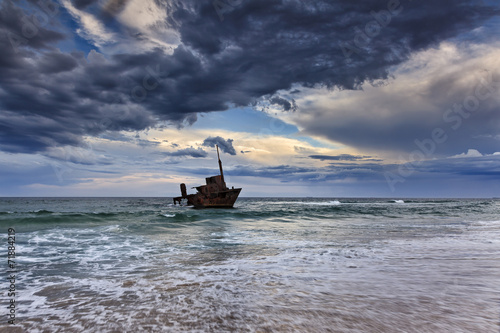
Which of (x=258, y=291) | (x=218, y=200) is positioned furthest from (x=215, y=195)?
(x=258, y=291)

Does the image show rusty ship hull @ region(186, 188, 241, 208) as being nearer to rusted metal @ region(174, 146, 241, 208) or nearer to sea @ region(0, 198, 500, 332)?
rusted metal @ region(174, 146, 241, 208)

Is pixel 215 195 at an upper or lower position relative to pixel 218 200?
upper

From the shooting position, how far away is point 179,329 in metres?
3.38

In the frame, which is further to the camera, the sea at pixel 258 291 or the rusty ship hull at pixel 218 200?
the rusty ship hull at pixel 218 200

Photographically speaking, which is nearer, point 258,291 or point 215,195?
point 258,291

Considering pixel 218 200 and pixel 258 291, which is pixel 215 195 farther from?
pixel 258 291

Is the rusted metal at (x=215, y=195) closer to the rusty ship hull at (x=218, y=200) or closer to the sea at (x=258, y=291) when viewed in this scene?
the rusty ship hull at (x=218, y=200)

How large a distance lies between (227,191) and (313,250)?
30686mm

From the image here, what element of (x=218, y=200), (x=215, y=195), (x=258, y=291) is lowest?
(x=258, y=291)

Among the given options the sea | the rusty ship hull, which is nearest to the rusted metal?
the rusty ship hull

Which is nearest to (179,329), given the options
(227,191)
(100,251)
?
(100,251)

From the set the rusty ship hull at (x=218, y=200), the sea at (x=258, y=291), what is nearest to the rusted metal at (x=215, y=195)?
the rusty ship hull at (x=218, y=200)

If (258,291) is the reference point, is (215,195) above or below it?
above

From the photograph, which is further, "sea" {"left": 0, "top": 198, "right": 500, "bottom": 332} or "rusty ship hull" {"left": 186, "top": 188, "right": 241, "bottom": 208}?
"rusty ship hull" {"left": 186, "top": 188, "right": 241, "bottom": 208}
